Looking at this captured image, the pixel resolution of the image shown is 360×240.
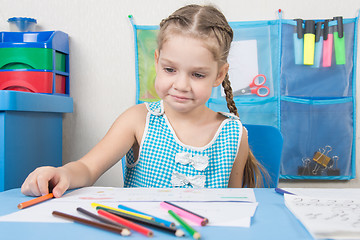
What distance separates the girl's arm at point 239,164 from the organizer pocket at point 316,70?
762 mm

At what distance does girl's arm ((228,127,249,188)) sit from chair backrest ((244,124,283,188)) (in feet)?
0.16

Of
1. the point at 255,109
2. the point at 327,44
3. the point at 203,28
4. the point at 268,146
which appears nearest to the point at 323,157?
the point at 255,109

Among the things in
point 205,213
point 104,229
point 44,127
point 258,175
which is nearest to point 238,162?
point 258,175

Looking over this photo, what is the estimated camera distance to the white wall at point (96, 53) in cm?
177

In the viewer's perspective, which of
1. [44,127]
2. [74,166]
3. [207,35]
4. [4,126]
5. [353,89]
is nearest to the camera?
[74,166]

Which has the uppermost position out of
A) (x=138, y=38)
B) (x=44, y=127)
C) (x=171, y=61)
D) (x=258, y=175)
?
(x=138, y=38)

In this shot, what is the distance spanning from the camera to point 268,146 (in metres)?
1.02

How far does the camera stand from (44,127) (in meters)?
1.50

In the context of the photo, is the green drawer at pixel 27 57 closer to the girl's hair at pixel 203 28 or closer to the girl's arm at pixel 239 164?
the girl's hair at pixel 203 28

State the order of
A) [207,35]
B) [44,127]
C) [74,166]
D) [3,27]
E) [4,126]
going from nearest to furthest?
[74,166], [207,35], [4,126], [44,127], [3,27]

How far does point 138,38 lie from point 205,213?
1392mm

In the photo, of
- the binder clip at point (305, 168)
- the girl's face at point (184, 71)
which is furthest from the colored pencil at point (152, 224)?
the binder clip at point (305, 168)

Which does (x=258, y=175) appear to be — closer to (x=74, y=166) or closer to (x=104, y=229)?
(x=74, y=166)

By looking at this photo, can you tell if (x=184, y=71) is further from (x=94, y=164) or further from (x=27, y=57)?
(x=27, y=57)
